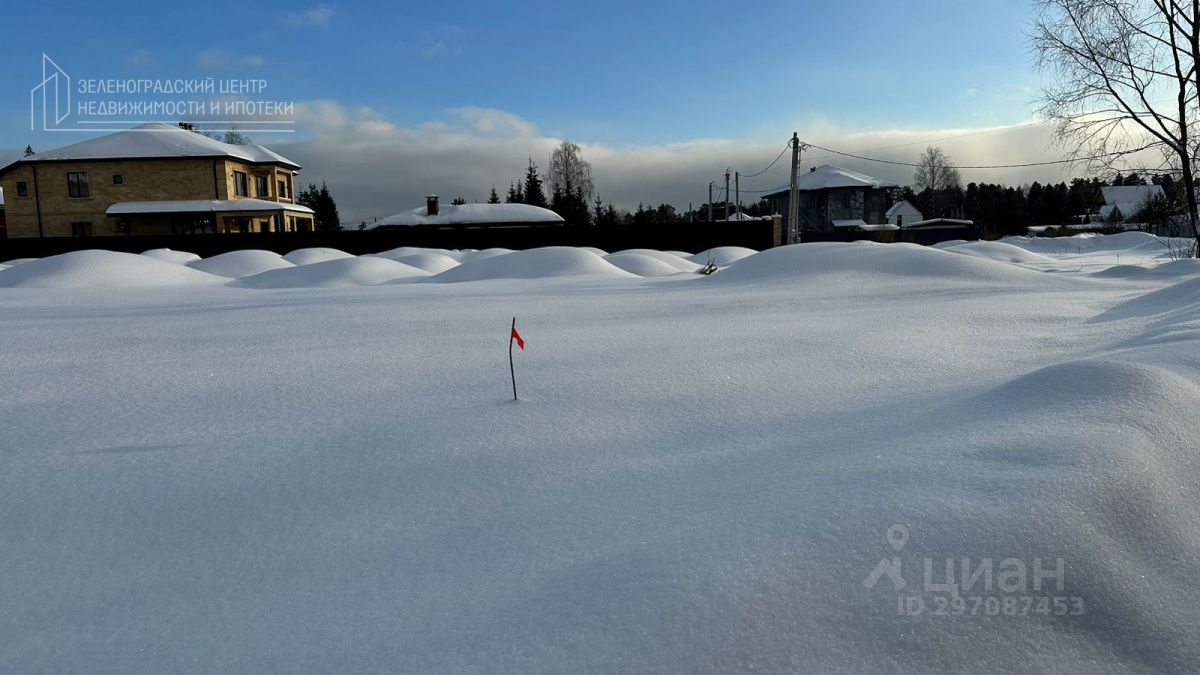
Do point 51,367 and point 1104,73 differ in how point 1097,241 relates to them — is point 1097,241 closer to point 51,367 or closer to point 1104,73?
point 1104,73

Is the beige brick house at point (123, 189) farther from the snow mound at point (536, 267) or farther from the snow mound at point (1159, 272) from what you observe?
the snow mound at point (1159, 272)

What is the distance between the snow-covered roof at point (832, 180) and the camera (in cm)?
4656

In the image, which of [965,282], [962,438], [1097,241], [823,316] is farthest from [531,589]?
[1097,241]

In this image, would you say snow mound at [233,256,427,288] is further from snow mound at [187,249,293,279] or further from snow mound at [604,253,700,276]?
snow mound at [604,253,700,276]

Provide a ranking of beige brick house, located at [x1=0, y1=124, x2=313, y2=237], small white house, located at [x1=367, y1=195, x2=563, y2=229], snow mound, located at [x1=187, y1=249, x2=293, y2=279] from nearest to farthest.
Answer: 1. snow mound, located at [x1=187, y1=249, x2=293, y2=279]
2. beige brick house, located at [x1=0, y1=124, x2=313, y2=237]
3. small white house, located at [x1=367, y1=195, x2=563, y2=229]

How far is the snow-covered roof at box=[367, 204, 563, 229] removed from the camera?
105ft

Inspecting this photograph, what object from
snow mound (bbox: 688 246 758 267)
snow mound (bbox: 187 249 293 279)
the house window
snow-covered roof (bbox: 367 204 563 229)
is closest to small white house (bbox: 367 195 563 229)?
snow-covered roof (bbox: 367 204 563 229)

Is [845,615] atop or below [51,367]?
below

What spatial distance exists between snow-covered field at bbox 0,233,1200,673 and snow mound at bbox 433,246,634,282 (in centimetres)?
852

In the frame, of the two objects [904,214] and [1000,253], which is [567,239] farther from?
[904,214]

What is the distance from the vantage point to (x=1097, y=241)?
31.1 metres

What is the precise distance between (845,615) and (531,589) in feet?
2.26

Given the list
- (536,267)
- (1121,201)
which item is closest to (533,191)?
(536,267)

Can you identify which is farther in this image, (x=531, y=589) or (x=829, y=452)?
(x=829, y=452)
